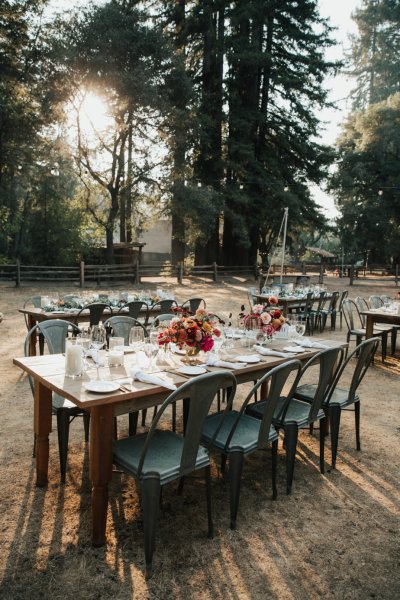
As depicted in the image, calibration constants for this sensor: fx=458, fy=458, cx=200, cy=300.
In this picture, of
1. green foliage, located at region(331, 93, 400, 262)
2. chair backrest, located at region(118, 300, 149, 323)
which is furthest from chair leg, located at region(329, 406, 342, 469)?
green foliage, located at region(331, 93, 400, 262)

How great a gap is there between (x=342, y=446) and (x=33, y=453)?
9.17 ft

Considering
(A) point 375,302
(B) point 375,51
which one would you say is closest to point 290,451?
(A) point 375,302

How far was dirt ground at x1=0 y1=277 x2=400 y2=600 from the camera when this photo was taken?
2430mm

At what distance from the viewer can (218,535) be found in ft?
9.45

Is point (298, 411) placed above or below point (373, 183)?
below

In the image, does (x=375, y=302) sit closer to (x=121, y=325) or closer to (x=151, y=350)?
(x=121, y=325)

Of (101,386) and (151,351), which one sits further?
(151,351)

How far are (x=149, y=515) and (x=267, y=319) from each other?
225 centimetres

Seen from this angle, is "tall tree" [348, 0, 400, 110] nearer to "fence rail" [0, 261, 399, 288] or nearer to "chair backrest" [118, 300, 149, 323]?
"fence rail" [0, 261, 399, 288]

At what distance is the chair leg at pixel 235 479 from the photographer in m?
2.92

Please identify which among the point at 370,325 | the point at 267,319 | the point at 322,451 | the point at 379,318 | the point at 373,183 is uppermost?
the point at 373,183

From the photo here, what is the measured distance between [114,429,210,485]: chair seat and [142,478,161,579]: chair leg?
0.16ft

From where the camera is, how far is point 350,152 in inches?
1336

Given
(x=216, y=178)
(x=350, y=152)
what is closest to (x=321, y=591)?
(x=216, y=178)
